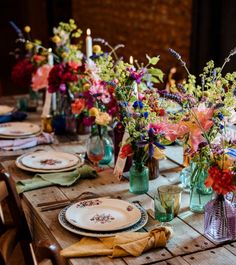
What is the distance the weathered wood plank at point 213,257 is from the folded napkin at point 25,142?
49.8 inches

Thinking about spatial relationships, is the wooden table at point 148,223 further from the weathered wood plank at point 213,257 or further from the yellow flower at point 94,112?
the yellow flower at point 94,112

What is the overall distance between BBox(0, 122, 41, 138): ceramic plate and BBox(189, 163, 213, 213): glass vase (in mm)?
1155

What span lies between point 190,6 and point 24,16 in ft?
9.84

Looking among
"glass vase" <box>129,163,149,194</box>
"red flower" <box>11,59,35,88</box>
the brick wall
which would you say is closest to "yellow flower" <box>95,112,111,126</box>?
"glass vase" <box>129,163,149,194</box>

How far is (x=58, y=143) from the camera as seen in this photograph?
261 cm

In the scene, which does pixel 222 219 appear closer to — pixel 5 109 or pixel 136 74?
pixel 136 74

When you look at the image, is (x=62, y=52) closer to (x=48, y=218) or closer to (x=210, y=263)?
(x=48, y=218)

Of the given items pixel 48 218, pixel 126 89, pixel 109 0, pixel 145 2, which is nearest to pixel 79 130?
pixel 126 89

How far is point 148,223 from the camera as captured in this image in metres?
1.71

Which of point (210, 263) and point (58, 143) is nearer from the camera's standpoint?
point (210, 263)

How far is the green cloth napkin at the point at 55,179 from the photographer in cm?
203

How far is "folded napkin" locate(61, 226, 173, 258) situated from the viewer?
4.97ft

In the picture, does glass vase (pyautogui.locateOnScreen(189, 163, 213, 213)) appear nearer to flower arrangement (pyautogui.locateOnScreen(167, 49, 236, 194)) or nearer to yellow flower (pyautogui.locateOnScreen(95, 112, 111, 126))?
flower arrangement (pyautogui.locateOnScreen(167, 49, 236, 194))

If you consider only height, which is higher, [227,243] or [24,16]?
[24,16]
